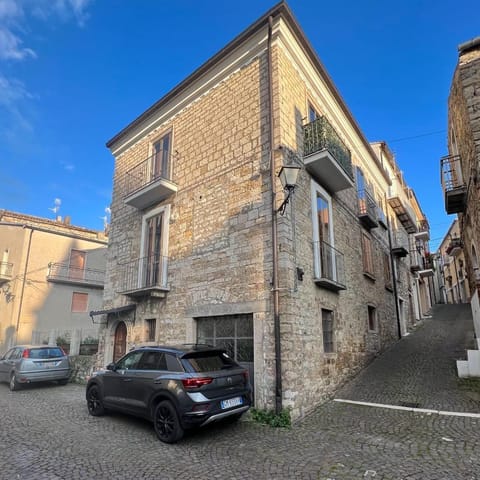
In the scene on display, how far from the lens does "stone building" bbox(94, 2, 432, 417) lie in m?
7.17

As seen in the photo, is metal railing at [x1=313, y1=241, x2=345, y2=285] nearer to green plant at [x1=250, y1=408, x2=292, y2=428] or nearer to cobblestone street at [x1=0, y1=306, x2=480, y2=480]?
cobblestone street at [x1=0, y1=306, x2=480, y2=480]

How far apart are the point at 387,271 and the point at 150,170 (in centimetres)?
1090

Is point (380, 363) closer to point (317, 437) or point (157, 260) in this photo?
point (317, 437)

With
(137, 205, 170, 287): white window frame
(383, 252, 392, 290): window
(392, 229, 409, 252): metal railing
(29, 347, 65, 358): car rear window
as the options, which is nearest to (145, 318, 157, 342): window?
(137, 205, 170, 287): white window frame

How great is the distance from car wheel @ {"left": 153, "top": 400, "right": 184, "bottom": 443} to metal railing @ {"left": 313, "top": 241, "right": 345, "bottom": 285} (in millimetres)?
4493

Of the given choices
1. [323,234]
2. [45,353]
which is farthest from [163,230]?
[45,353]

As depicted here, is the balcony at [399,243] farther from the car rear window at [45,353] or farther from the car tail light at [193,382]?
the car rear window at [45,353]

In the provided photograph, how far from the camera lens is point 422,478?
13.1 ft

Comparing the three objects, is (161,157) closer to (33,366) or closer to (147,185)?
(147,185)

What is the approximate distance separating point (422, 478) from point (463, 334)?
39.4ft

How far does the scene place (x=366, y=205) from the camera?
42.3 feet

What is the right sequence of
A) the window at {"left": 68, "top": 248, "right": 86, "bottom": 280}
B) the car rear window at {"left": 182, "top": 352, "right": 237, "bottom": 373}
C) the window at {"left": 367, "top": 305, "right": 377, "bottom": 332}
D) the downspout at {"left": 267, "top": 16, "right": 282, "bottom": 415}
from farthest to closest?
the window at {"left": 68, "top": 248, "right": 86, "bottom": 280} → the window at {"left": 367, "top": 305, "right": 377, "bottom": 332} → the downspout at {"left": 267, "top": 16, "right": 282, "bottom": 415} → the car rear window at {"left": 182, "top": 352, "right": 237, "bottom": 373}

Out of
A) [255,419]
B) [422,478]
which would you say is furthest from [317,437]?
[422,478]

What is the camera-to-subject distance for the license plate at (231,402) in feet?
17.6
